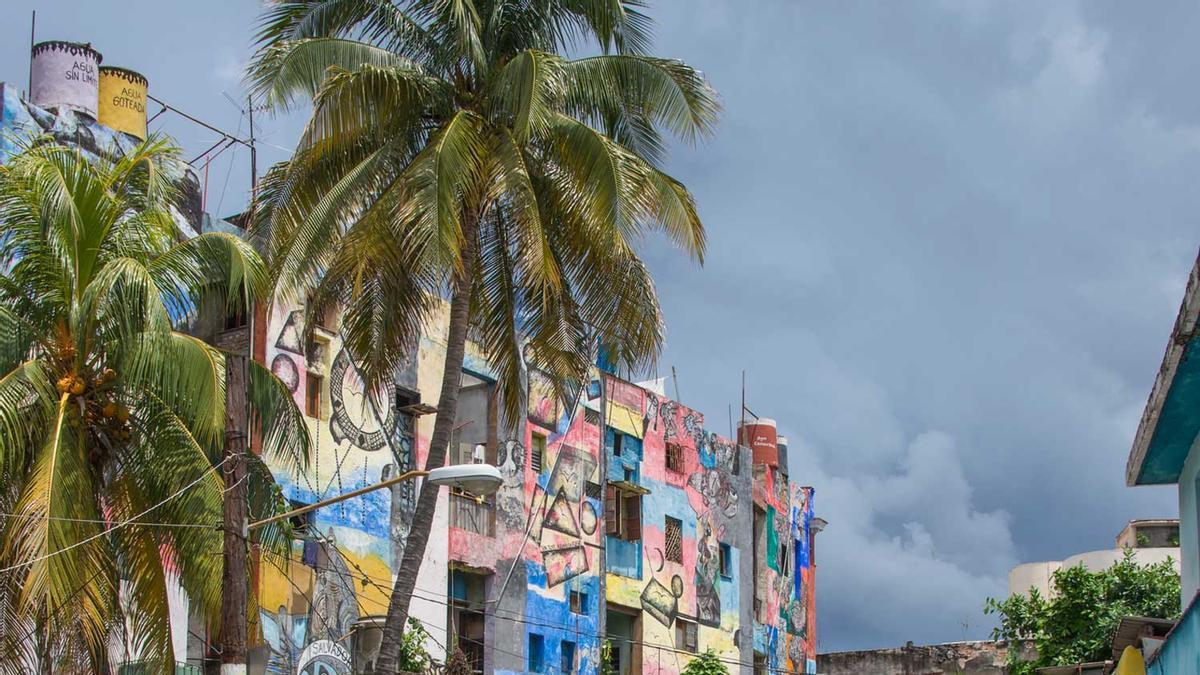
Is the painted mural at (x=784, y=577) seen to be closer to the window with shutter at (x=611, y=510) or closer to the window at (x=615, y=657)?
the window at (x=615, y=657)

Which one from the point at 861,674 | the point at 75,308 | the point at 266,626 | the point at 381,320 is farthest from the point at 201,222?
the point at 861,674

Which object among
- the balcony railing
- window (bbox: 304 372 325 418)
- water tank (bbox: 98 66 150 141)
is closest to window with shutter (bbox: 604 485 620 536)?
the balcony railing

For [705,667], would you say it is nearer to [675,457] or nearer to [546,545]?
[546,545]

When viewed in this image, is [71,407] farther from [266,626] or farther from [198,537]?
[266,626]

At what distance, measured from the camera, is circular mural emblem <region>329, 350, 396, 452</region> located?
38.4m

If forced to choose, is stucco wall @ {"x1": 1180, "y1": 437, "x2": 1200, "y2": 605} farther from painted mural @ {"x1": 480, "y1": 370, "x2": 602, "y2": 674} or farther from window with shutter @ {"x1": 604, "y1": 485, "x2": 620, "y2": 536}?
window with shutter @ {"x1": 604, "y1": 485, "x2": 620, "y2": 536}

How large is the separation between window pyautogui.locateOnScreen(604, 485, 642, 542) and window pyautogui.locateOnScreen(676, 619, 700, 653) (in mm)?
3380

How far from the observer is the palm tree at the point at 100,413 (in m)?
21.7

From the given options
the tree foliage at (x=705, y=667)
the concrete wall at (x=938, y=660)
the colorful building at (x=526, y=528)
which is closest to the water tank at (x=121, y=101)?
the colorful building at (x=526, y=528)

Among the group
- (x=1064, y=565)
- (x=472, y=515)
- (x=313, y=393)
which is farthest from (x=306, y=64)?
(x=1064, y=565)

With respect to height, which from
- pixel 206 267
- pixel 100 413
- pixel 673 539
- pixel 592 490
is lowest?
pixel 100 413

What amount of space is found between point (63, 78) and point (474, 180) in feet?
41.6

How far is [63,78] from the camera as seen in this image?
112 ft

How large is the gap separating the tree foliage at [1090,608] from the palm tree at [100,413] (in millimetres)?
25489
